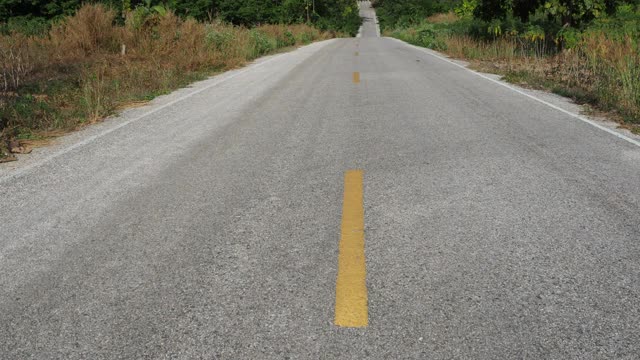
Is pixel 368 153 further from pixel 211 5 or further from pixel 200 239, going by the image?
pixel 211 5

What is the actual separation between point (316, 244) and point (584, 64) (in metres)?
10.6

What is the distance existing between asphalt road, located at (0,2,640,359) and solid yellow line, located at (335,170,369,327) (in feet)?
0.16

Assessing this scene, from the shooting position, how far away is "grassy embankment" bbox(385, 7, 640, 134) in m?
7.29

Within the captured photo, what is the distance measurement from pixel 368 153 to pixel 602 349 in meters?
3.32

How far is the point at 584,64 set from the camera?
35.8 ft

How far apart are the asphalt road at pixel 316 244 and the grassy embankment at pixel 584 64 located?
1.81m

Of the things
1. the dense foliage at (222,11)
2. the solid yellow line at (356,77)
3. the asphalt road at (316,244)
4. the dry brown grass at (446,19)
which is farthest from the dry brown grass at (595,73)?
the dry brown grass at (446,19)

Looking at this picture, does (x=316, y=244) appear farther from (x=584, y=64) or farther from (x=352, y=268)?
(x=584, y=64)

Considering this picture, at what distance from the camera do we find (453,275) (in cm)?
266

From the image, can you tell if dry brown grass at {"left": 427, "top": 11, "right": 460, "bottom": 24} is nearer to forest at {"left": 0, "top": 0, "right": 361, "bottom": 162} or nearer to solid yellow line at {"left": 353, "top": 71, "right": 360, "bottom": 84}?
forest at {"left": 0, "top": 0, "right": 361, "bottom": 162}

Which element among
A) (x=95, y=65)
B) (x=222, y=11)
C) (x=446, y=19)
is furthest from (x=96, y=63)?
(x=446, y=19)

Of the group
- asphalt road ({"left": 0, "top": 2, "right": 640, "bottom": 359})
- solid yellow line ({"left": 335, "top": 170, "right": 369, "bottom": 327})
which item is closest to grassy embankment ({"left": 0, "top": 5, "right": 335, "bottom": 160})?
asphalt road ({"left": 0, "top": 2, "right": 640, "bottom": 359})

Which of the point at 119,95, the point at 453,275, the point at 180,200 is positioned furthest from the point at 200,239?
the point at 119,95

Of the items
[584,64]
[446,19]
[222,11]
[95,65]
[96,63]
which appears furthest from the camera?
[446,19]
